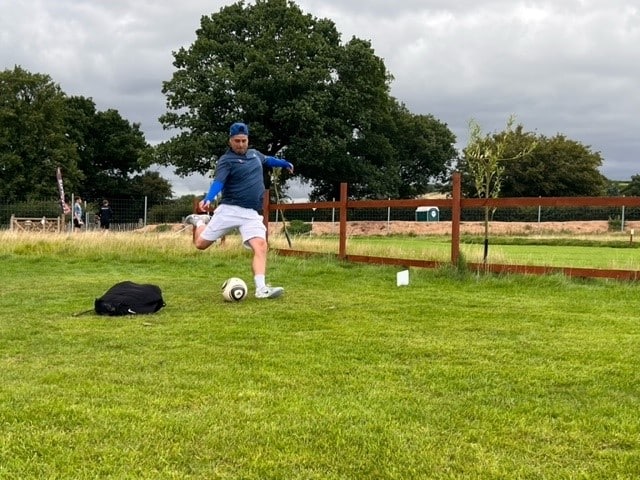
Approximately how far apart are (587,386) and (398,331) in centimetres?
174

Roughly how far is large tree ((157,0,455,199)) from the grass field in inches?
1250

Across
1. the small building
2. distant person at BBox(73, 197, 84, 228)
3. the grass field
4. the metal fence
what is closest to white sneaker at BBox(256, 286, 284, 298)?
the grass field

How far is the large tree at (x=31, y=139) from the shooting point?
1969 inches

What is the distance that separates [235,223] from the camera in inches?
276

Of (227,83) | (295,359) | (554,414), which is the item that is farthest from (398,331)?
(227,83)

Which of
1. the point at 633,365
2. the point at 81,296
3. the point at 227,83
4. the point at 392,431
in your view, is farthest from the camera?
the point at 227,83

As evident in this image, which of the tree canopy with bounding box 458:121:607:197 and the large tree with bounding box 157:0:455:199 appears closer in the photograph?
the large tree with bounding box 157:0:455:199

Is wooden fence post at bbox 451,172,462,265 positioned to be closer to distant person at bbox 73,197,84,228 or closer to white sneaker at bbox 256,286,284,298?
white sneaker at bbox 256,286,284,298

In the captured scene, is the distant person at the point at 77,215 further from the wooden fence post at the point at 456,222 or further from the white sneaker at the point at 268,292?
the white sneaker at the point at 268,292

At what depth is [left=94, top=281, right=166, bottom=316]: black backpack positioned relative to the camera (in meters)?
5.76

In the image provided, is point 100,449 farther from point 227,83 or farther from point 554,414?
point 227,83

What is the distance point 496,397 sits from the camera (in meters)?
3.28

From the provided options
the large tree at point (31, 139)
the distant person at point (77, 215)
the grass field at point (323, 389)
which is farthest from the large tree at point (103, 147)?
the grass field at point (323, 389)

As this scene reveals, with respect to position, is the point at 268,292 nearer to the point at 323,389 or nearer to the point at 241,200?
the point at 241,200
